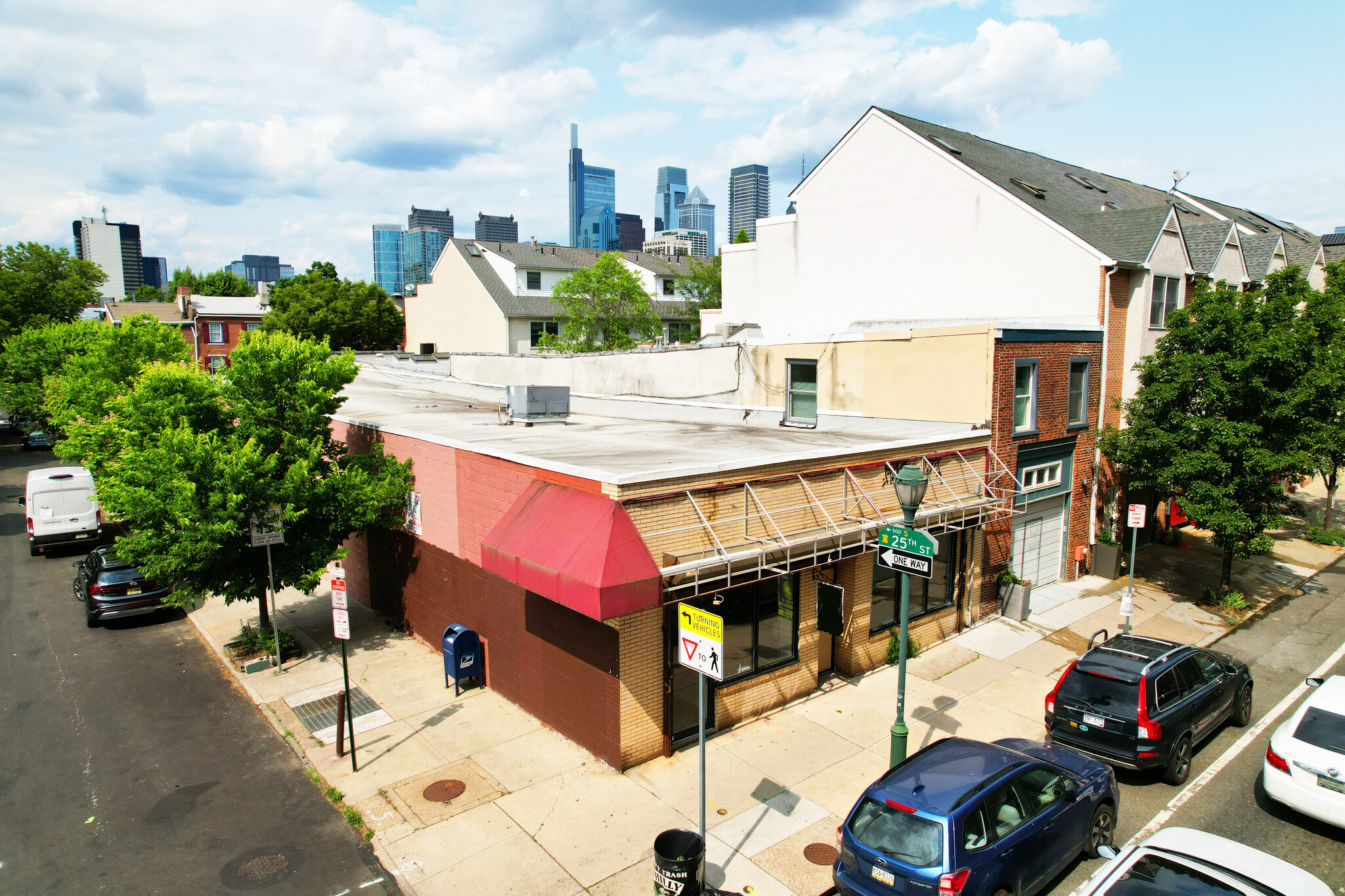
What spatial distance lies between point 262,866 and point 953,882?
7.99 m

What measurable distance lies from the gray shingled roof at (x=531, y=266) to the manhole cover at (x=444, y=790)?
42.8 m

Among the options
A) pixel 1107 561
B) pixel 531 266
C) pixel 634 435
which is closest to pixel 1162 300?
pixel 1107 561

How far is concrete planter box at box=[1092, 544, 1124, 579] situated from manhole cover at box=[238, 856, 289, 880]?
68.3ft

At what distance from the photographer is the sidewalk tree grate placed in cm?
1298

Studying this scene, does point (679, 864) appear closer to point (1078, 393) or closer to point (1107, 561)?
point (1078, 393)

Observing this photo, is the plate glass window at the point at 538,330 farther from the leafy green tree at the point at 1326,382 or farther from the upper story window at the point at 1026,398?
the leafy green tree at the point at 1326,382

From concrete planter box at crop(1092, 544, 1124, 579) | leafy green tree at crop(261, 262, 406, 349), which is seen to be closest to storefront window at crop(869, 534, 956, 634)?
concrete planter box at crop(1092, 544, 1124, 579)

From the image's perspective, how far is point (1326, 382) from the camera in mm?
17047

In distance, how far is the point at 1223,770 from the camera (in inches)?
454

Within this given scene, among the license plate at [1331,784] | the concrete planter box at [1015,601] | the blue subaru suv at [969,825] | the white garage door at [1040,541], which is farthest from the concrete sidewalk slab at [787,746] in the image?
the white garage door at [1040,541]

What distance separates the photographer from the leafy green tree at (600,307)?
47125mm

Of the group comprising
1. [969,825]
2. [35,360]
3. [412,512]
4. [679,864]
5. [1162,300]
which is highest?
[1162,300]

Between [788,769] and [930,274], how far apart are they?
57.5 feet

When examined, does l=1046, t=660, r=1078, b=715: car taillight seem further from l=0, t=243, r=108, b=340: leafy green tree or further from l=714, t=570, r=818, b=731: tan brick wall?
l=0, t=243, r=108, b=340: leafy green tree
